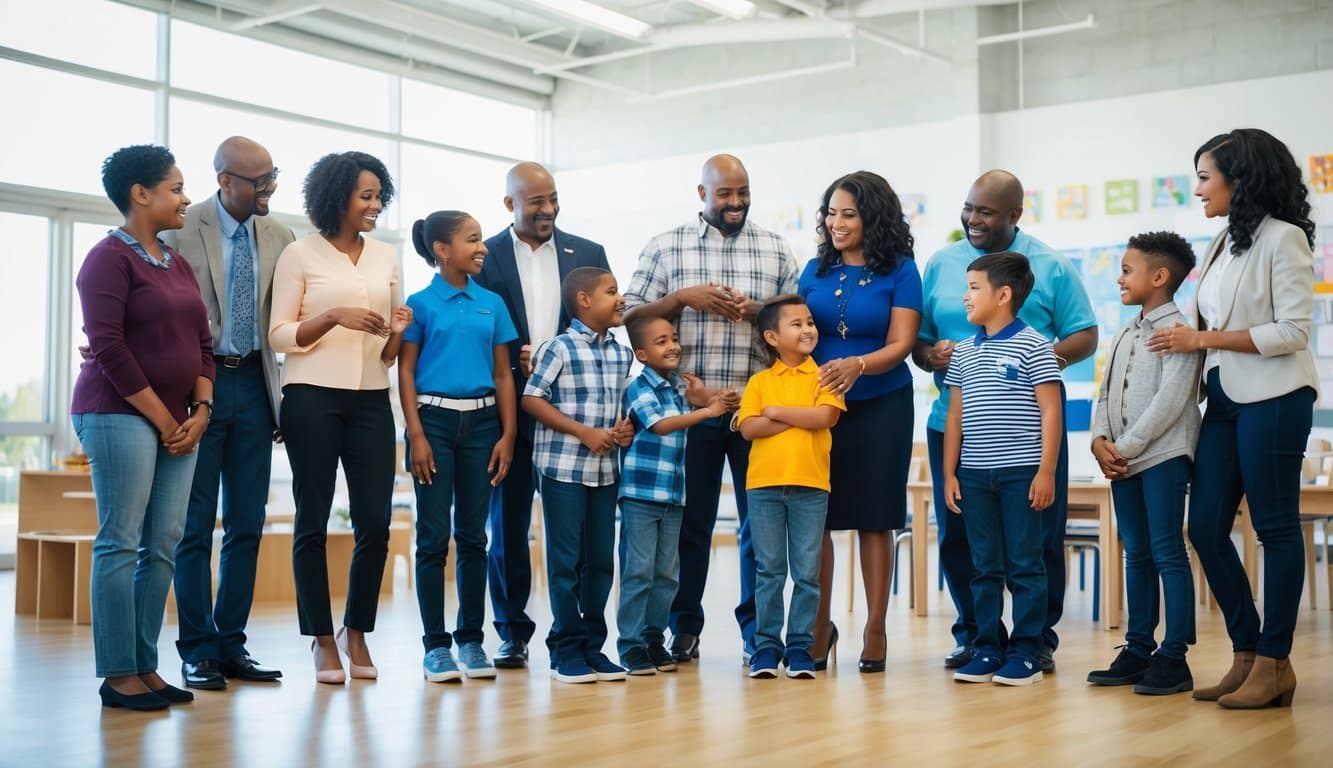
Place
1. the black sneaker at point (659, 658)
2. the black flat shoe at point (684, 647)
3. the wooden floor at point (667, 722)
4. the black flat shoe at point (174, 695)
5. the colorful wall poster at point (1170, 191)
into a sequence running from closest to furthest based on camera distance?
the wooden floor at point (667, 722), the black flat shoe at point (174, 695), the black sneaker at point (659, 658), the black flat shoe at point (684, 647), the colorful wall poster at point (1170, 191)

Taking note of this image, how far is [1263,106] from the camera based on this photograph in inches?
333

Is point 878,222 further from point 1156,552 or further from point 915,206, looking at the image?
point 915,206

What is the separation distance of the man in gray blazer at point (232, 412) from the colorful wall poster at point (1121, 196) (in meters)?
6.60

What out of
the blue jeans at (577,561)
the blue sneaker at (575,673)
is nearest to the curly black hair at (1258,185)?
the blue jeans at (577,561)

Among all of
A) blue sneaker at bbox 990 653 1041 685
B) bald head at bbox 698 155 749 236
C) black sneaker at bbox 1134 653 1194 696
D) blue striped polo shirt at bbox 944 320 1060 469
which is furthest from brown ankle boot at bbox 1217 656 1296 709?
bald head at bbox 698 155 749 236

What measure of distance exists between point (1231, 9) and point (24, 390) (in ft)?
26.8

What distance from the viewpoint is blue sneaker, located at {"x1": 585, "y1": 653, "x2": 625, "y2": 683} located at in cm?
372

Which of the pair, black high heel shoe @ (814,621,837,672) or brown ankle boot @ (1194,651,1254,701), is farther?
black high heel shoe @ (814,621,837,672)

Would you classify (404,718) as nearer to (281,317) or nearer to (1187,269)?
A: (281,317)

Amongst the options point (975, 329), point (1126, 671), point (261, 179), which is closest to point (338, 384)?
point (261, 179)

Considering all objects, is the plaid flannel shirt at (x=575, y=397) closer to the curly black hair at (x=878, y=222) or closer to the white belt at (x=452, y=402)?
the white belt at (x=452, y=402)

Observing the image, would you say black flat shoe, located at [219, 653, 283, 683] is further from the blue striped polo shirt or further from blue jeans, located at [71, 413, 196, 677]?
the blue striped polo shirt

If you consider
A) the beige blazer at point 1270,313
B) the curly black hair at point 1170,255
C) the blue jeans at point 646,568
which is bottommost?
the blue jeans at point 646,568

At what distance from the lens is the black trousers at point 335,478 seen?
3.57 metres
